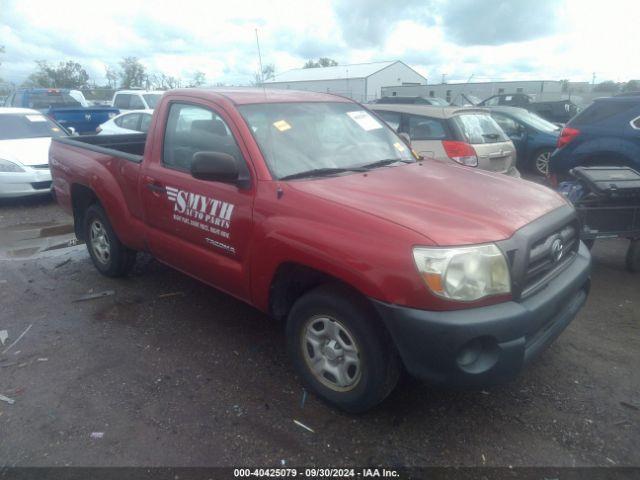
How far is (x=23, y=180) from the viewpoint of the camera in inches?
324

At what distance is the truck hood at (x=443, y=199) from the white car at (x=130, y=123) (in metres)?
8.15

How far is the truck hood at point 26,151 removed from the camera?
8.44 meters

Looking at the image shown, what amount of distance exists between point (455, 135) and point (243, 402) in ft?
17.4

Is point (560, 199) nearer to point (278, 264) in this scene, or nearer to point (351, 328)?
point (351, 328)

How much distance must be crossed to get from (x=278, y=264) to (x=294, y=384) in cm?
87

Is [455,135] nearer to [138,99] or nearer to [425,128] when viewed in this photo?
[425,128]

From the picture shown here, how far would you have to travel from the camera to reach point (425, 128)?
7367mm

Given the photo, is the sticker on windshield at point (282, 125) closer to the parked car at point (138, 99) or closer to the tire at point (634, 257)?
the tire at point (634, 257)

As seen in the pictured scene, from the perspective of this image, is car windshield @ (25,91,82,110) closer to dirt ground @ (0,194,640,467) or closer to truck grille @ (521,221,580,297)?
dirt ground @ (0,194,640,467)

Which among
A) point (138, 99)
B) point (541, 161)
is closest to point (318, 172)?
point (541, 161)

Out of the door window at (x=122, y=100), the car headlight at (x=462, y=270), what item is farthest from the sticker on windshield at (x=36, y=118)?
the car headlight at (x=462, y=270)

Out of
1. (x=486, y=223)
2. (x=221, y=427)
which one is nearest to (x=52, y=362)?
(x=221, y=427)

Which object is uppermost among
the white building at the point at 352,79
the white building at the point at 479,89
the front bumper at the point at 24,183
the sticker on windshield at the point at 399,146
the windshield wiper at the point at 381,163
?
the white building at the point at 352,79

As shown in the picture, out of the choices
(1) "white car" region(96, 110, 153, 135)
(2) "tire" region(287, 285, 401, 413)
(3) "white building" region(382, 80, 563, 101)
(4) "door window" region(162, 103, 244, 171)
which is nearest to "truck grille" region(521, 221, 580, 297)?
(2) "tire" region(287, 285, 401, 413)
